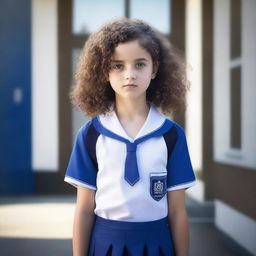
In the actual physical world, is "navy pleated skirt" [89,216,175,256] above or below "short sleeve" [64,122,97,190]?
below

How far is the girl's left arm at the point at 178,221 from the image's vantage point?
4.65 ft

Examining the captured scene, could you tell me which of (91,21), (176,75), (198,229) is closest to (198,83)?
(91,21)

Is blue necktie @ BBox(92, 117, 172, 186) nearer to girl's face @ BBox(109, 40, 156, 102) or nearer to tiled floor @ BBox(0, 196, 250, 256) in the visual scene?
girl's face @ BBox(109, 40, 156, 102)

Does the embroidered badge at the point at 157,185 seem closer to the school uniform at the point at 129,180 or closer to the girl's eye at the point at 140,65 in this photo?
the school uniform at the point at 129,180

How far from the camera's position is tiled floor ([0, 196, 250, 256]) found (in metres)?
3.33

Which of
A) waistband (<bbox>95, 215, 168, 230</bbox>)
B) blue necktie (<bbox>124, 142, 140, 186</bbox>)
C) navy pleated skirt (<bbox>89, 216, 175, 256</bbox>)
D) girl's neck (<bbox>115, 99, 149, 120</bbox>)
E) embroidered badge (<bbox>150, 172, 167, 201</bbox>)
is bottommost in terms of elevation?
navy pleated skirt (<bbox>89, 216, 175, 256</bbox>)

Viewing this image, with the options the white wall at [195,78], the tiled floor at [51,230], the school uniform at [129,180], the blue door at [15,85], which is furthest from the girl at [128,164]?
the blue door at [15,85]

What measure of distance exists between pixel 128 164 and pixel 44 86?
5287mm

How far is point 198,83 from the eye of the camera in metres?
5.81

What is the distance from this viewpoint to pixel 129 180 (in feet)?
4.36

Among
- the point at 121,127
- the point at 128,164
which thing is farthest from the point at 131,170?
the point at 121,127

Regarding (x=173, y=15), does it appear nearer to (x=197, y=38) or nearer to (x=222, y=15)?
(x=197, y=38)

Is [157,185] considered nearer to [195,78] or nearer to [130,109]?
[130,109]

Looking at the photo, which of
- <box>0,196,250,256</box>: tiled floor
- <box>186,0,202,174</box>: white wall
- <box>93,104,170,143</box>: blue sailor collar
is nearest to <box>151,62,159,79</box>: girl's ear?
<box>93,104,170,143</box>: blue sailor collar
